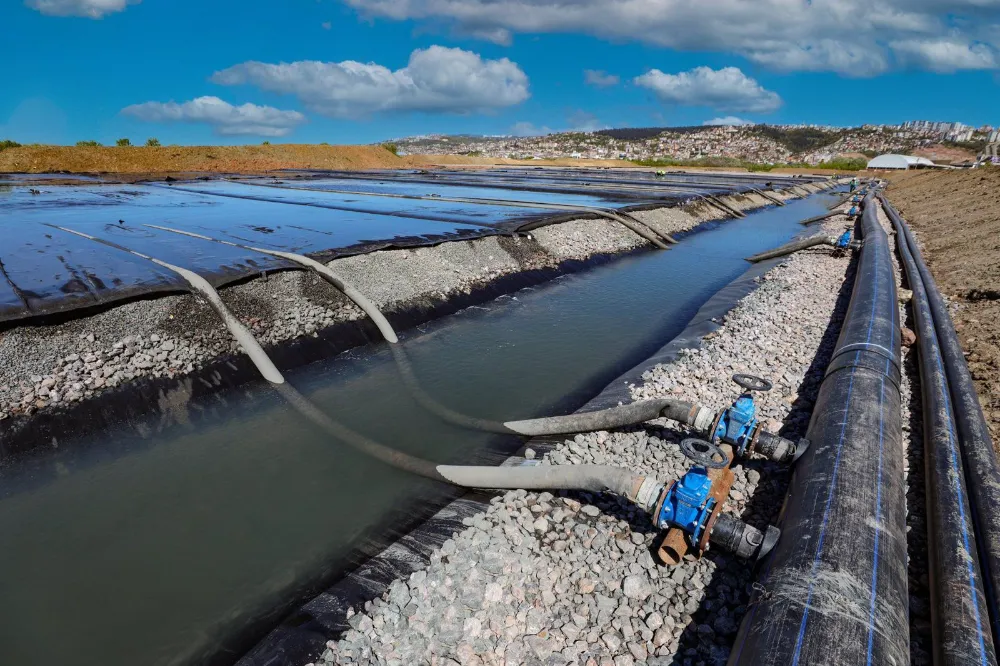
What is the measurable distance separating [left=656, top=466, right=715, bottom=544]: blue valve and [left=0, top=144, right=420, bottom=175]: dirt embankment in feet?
219

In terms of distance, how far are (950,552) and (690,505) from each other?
76.3 inches

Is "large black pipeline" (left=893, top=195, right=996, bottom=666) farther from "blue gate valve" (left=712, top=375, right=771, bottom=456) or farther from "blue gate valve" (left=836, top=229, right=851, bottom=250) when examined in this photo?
"blue gate valve" (left=836, top=229, right=851, bottom=250)

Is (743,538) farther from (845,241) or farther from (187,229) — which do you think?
(187,229)

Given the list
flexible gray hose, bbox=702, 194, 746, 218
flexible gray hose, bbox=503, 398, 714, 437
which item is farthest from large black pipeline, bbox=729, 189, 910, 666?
flexible gray hose, bbox=702, 194, 746, 218

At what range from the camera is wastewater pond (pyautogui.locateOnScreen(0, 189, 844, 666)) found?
14.7ft

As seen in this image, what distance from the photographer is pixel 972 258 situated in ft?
48.0

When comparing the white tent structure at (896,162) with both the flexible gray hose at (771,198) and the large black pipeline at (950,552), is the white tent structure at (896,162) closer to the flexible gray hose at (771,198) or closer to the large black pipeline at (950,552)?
the flexible gray hose at (771,198)

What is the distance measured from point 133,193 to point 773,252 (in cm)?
3539

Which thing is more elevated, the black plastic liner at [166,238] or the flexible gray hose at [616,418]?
the black plastic liner at [166,238]

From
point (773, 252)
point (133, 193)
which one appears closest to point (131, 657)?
point (773, 252)

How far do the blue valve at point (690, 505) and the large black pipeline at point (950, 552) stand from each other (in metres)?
1.61

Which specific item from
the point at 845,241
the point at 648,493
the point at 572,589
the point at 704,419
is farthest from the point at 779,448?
the point at 845,241

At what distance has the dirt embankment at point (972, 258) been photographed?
783 cm

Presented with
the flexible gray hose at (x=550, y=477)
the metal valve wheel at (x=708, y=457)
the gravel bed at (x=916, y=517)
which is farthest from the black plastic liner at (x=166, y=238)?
the gravel bed at (x=916, y=517)
